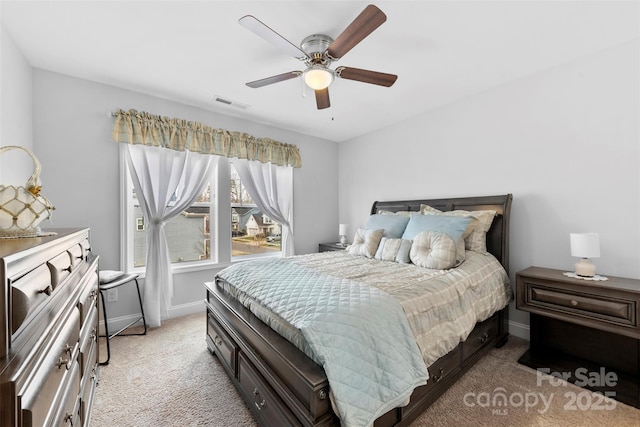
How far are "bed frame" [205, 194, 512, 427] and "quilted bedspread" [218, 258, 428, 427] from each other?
10 cm

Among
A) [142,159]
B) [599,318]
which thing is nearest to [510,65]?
[599,318]

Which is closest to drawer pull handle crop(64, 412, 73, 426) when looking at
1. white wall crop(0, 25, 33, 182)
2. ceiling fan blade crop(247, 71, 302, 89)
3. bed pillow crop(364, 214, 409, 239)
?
white wall crop(0, 25, 33, 182)

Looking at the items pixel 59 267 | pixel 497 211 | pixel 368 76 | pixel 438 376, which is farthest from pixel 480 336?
pixel 59 267

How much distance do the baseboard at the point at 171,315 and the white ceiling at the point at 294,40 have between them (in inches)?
97.3

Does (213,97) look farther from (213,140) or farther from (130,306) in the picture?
(130,306)

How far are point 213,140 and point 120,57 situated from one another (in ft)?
4.03

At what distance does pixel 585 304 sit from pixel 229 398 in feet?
8.63

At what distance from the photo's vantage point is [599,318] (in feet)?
6.31

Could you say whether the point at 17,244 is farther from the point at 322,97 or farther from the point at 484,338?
the point at 484,338

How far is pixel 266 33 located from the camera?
168cm

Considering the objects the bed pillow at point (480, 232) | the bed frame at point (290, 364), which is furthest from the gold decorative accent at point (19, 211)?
the bed pillow at point (480, 232)

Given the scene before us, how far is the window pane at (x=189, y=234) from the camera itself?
3172 millimetres

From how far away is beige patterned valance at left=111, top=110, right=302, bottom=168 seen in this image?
9.51ft

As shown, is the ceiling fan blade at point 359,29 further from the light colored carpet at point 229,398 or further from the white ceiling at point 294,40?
the light colored carpet at point 229,398
